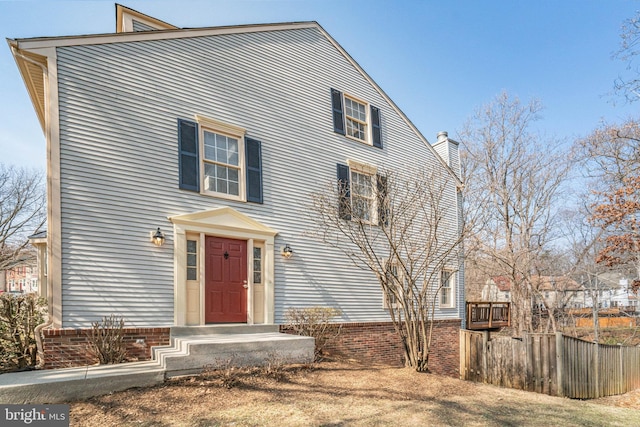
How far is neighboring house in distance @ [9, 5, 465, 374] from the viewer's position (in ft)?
21.3

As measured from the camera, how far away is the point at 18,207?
1040 inches

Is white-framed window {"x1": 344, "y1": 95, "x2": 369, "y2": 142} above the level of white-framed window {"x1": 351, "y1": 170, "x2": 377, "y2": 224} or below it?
above

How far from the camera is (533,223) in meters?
21.0

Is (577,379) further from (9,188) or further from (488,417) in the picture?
(9,188)

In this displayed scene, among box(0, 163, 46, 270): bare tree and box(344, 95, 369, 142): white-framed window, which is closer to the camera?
box(344, 95, 369, 142): white-framed window

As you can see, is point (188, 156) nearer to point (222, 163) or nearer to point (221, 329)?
point (222, 163)

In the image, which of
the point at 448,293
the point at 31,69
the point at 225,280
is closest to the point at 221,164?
the point at 225,280

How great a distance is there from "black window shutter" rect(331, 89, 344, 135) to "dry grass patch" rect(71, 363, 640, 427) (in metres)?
6.72

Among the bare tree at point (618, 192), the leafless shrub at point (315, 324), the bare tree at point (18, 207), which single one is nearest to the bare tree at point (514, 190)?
the bare tree at point (618, 192)

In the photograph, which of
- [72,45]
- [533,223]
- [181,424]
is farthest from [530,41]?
[181,424]

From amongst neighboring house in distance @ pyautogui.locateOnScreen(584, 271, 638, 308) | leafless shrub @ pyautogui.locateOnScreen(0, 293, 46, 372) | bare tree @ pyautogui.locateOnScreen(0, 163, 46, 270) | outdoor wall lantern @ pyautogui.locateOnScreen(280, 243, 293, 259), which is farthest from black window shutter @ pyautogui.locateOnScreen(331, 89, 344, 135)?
bare tree @ pyautogui.locateOnScreen(0, 163, 46, 270)

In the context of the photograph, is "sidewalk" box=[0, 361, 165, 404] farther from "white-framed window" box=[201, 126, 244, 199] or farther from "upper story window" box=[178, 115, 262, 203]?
"white-framed window" box=[201, 126, 244, 199]

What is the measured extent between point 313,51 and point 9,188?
27415mm

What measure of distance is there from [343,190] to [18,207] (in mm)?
27579
